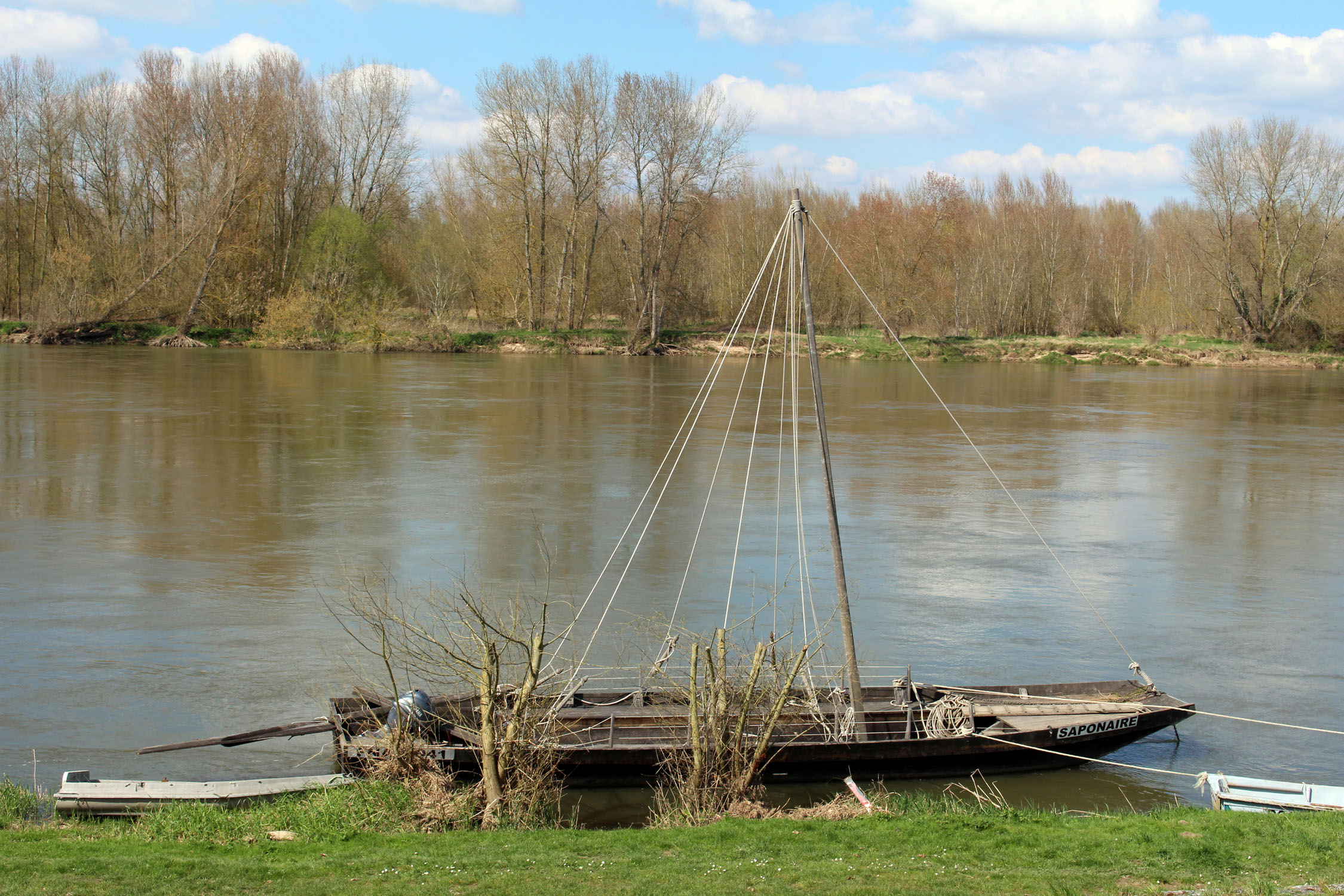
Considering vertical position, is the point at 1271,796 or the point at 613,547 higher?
the point at 613,547

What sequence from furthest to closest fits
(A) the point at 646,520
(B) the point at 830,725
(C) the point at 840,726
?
(A) the point at 646,520
(B) the point at 830,725
(C) the point at 840,726

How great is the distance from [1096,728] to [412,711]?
600 centimetres

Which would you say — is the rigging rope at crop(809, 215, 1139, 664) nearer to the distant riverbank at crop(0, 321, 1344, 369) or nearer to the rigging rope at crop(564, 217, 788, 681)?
the rigging rope at crop(564, 217, 788, 681)

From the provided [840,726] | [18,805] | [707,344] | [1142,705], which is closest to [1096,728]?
[1142,705]

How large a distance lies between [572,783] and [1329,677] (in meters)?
8.65

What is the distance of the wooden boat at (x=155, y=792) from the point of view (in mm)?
8062

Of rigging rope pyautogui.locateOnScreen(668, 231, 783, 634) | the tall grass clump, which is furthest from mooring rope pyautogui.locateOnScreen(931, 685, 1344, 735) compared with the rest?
the tall grass clump

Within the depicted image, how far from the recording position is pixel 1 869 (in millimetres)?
6344

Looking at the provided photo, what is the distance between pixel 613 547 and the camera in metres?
17.5

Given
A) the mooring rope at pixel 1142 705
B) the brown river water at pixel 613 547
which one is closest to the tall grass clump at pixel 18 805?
the brown river water at pixel 613 547

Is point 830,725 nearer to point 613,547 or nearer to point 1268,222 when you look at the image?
point 613,547

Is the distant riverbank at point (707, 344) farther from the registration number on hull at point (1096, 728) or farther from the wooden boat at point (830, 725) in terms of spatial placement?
the registration number on hull at point (1096, 728)

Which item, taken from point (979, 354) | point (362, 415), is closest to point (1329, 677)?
point (362, 415)

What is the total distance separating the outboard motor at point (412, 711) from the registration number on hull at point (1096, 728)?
5486 mm
